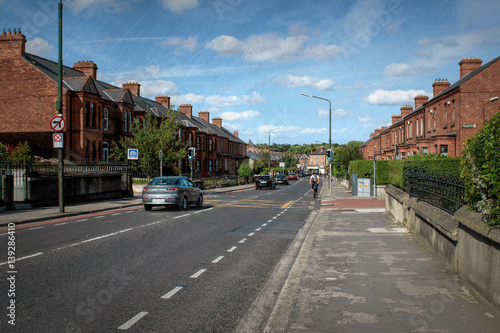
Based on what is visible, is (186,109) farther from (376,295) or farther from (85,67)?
(376,295)

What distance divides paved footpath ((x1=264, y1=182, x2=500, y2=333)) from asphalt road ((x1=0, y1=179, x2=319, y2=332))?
72cm

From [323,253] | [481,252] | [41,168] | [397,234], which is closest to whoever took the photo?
[481,252]

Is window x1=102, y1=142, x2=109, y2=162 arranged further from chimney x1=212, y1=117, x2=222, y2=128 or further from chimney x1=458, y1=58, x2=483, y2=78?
chimney x1=212, y1=117, x2=222, y2=128

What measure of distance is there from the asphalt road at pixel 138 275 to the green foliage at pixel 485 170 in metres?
3.32

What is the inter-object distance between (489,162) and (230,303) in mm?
3782

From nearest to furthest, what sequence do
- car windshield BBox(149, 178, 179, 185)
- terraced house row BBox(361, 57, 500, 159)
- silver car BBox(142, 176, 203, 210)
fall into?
silver car BBox(142, 176, 203, 210) → car windshield BBox(149, 178, 179, 185) → terraced house row BBox(361, 57, 500, 159)

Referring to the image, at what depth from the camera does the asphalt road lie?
496 cm

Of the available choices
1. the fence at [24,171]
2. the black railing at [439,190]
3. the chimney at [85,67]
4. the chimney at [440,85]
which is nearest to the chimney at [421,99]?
the chimney at [440,85]

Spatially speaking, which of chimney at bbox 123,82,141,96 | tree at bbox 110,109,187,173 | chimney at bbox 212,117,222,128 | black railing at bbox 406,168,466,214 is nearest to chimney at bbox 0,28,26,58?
tree at bbox 110,109,187,173

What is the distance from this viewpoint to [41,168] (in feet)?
64.7

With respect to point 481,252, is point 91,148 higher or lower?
higher

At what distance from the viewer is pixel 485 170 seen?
203 inches

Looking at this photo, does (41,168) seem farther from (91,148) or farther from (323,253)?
(91,148)

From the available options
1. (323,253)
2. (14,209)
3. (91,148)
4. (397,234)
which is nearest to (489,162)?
(323,253)
